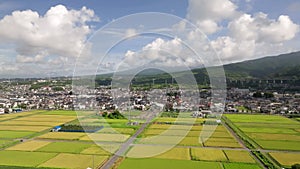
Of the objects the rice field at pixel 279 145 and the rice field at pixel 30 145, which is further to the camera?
the rice field at pixel 279 145

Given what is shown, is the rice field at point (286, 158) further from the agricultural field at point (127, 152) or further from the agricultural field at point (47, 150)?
the agricultural field at point (47, 150)

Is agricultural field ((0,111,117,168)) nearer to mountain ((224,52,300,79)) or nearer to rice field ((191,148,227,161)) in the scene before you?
rice field ((191,148,227,161))

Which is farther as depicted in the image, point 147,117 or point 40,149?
point 147,117

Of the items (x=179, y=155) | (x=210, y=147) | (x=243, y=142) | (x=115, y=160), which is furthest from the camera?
(x=243, y=142)

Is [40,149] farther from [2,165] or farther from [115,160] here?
[115,160]

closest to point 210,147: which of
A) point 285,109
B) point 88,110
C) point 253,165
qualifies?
point 253,165

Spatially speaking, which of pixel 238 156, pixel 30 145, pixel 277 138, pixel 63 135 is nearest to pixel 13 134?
pixel 63 135

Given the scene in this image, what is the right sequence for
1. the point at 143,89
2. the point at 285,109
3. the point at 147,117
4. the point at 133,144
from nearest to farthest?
the point at 133,144 → the point at 147,117 → the point at 143,89 → the point at 285,109

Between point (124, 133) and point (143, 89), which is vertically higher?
point (143, 89)

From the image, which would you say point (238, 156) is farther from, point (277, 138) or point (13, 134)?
point (13, 134)

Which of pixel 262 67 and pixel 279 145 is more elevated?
pixel 262 67

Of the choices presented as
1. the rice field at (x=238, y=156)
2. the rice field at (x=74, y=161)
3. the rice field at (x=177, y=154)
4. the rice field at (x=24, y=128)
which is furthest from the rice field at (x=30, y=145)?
the rice field at (x=238, y=156)
